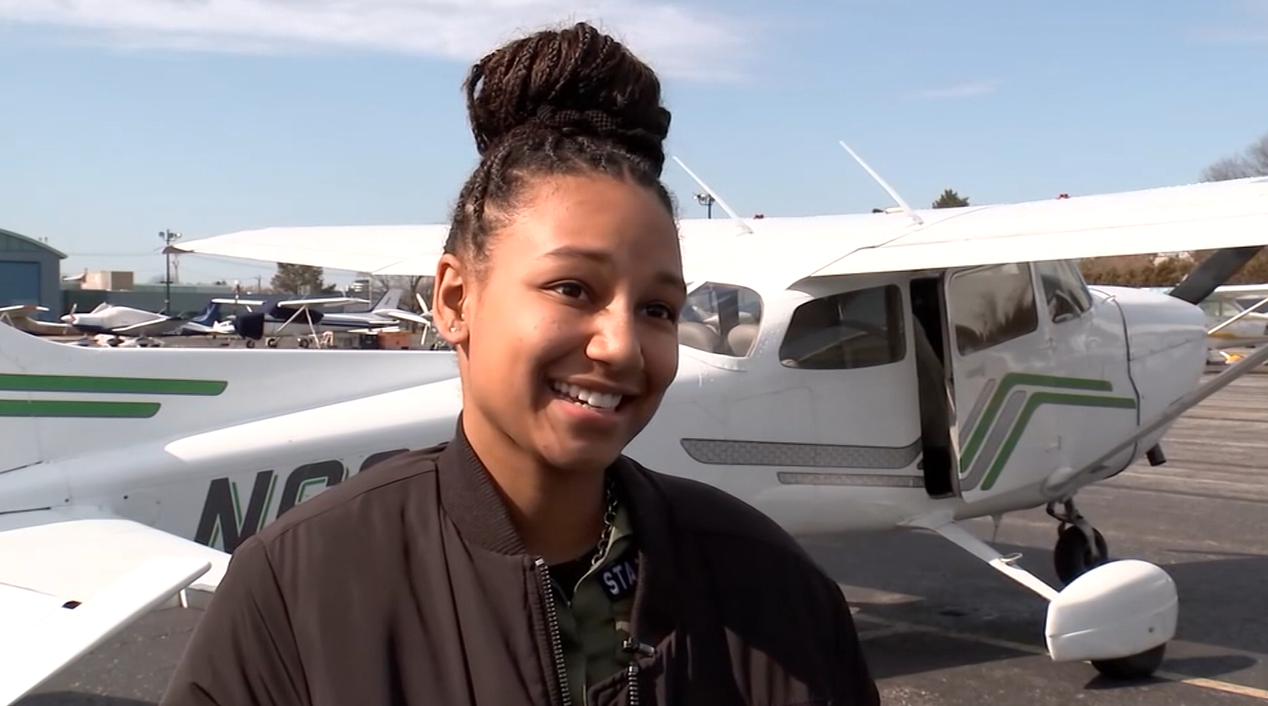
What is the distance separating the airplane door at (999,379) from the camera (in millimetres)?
6359

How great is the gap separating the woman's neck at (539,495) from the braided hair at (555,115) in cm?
23

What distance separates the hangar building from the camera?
58812 mm

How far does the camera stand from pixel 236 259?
356 inches

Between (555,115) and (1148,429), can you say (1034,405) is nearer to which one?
(1148,429)

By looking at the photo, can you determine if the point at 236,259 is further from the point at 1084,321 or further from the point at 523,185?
the point at 523,185

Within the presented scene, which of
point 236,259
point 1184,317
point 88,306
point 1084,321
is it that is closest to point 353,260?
point 236,259

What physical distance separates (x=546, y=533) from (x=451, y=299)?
29cm

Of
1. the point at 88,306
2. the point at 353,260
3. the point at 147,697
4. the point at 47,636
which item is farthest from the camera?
the point at 88,306

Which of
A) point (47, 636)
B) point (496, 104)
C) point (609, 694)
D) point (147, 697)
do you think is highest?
point (496, 104)

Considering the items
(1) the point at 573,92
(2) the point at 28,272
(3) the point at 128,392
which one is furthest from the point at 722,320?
(2) the point at 28,272

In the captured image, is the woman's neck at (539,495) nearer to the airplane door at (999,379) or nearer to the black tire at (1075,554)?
the airplane door at (999,379)

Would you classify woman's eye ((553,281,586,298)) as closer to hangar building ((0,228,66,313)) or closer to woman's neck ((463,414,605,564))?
woman's neck ((463,414,605,564))

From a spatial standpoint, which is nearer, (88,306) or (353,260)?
(353,260)

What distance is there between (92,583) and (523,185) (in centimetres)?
285
